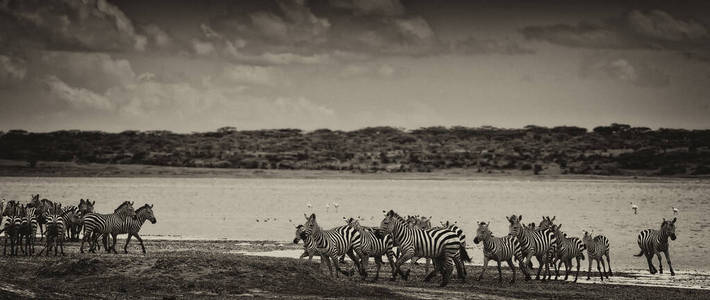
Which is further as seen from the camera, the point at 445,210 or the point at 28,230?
the point at 445,210

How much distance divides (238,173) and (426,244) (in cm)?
9312

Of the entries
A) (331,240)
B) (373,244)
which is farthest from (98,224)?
(373,244)

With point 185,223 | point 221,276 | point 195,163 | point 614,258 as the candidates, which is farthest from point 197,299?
point 195,163

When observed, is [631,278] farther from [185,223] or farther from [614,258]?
[185,223]

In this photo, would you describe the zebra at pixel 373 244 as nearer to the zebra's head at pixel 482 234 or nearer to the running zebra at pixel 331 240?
the running zebra at pixel 331 240

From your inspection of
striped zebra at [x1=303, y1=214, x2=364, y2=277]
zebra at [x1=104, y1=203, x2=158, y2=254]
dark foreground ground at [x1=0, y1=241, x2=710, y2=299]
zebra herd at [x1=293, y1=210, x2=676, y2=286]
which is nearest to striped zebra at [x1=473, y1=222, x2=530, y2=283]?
zebra herd at [x1=293, y1=210, x2=676, y2=286]

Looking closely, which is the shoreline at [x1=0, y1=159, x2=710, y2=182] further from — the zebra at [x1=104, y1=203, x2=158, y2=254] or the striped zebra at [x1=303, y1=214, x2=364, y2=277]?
the striped zebra at [x1=303, y1=214, x2=364, y2=277]

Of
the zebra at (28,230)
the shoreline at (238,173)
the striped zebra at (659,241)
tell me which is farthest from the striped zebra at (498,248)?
the shoreline at (238,173)

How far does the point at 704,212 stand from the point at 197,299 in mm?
39728

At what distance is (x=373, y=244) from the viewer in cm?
2125

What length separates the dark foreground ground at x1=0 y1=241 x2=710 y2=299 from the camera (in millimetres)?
17219

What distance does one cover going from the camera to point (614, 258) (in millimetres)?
27781

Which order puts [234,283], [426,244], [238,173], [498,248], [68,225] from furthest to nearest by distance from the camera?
1. [238,173]
2. [68,225]
3. [498,248]
4. [426,244]
5. [234,283]

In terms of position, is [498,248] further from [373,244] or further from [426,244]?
[373,244]
